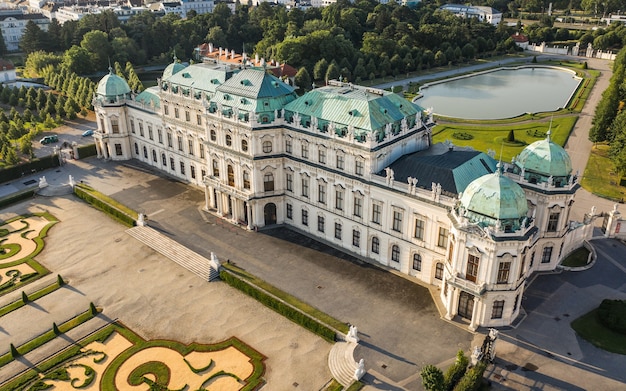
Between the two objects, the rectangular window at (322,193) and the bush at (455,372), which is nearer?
the bush at (455,372)

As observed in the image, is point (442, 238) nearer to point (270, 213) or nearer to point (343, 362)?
point (343, 362)

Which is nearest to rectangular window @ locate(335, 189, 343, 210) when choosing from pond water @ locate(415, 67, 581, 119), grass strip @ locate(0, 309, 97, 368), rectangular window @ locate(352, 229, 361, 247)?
rectangular window @ locate(352, 229, 361, 247)

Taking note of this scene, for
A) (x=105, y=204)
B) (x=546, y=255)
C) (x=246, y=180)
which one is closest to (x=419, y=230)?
(x=546, y=255)

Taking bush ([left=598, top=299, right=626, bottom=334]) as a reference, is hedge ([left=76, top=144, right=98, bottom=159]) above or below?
above

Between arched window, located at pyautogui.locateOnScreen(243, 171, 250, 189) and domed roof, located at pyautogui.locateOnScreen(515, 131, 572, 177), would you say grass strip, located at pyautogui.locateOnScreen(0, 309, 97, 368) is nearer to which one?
arched window, located at pyautogui.locateOnScreen(243, 171, 250, 189)

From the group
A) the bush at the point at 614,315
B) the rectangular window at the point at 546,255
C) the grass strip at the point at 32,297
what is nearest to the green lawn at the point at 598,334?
the bush at the point at 614,315

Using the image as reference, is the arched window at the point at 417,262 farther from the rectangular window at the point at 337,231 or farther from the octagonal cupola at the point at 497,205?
the octagonal cupola at the point at 497,205

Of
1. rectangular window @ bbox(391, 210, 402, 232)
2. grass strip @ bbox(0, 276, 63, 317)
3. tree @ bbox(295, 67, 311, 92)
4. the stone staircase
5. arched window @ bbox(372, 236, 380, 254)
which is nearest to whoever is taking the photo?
grass strip @ bbox(0, 276, 63, 317)
